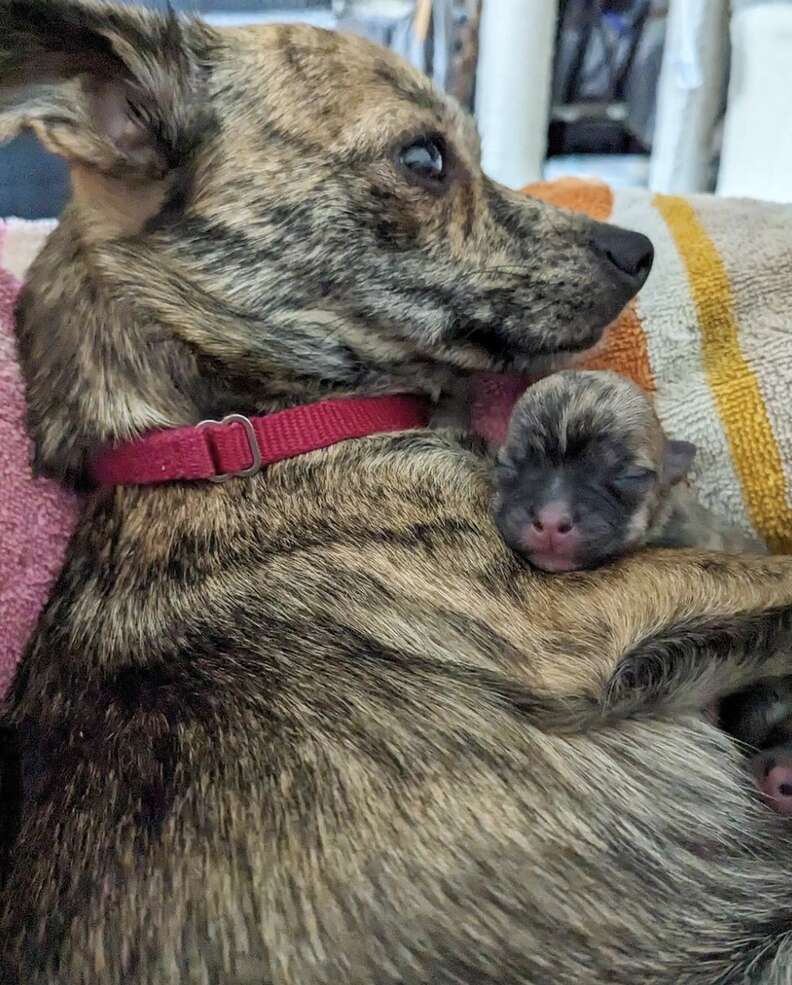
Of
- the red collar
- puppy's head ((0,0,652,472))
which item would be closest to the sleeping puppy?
puppy's head ((0,0,652,472))

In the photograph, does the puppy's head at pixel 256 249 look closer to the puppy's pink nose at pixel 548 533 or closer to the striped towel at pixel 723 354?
the striped towel at pixel 723 354

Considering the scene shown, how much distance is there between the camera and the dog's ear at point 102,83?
1.21 metres

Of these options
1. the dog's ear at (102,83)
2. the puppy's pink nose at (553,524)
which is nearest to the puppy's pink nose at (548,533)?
the puppy's pink nose at (553,524)

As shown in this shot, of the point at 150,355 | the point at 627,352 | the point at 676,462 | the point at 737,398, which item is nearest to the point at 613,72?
the point at 627,352

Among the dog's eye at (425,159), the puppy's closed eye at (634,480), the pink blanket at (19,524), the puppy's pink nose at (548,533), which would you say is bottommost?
the pink blanket at (19,524)

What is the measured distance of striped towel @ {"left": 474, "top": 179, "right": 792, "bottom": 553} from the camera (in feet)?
4.77

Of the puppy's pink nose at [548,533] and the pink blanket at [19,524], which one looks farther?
the pink blanket at [19,524]

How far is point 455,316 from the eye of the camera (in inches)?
55.4

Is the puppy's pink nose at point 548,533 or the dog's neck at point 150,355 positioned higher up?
the dog's neck at point 150,355

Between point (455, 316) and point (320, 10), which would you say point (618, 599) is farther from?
point (320, 10)

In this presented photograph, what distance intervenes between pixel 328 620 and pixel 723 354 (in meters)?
0.76

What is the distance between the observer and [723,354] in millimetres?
1515

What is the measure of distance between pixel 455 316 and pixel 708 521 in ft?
1.63

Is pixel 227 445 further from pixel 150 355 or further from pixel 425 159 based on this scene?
pixel 425 159
